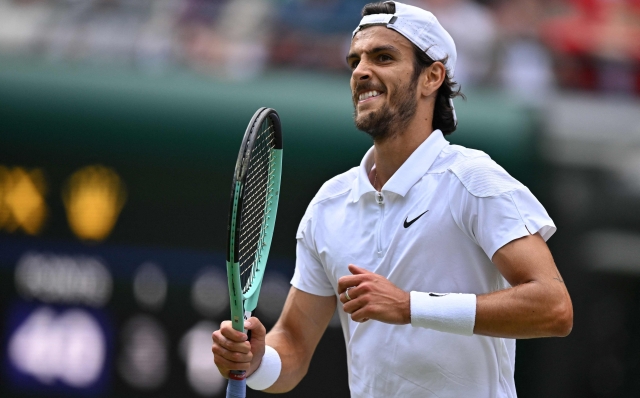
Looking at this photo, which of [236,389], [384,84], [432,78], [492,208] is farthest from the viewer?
[432,78]

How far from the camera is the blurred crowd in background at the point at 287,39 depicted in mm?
7129

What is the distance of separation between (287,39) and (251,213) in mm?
4062

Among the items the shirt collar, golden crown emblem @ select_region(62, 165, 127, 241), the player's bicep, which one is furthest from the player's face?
golden crown emblem @ select_region(62, 165, 127, 241)

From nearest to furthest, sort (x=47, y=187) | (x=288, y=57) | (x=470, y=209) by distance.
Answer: (x=470, y=209), (x=47, y=187), (x=288, y=57)

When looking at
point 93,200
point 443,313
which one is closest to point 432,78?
point 443,313

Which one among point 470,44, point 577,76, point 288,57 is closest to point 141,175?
point 288,57

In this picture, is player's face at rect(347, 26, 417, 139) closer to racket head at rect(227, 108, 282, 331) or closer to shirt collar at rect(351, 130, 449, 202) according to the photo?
shirt collar at rect(351, 130, 449, 202)

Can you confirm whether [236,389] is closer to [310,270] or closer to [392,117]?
[310,270]

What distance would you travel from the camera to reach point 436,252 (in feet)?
9.92

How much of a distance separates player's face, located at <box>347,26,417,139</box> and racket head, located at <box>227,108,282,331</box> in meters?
0.31

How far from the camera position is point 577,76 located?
759cm

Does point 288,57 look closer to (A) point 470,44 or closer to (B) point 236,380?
(A) point 470,44

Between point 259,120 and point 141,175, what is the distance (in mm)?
3749

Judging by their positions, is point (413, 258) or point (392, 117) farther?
point (392, 117)
